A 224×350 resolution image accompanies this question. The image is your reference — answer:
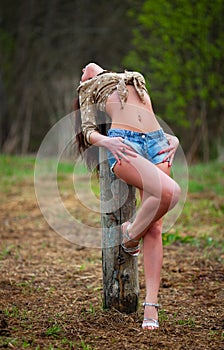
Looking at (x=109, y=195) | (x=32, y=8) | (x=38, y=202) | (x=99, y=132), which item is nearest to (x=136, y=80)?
(x=99, y=132)

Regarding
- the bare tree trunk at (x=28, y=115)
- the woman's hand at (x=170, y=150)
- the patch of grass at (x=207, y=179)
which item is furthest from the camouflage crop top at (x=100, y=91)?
the bare tree trunk at (x=28, y=115)

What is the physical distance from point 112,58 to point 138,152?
14.9 m

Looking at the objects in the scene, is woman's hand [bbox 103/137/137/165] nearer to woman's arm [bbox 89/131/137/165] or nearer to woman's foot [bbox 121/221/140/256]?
woman's arm [bbox 89/131/137/165]

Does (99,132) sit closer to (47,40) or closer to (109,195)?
(109,195)

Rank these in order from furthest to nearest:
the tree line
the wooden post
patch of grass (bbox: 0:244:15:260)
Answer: the tree line
patch of grass (bbox: 0:244:15:260)
the wooden post

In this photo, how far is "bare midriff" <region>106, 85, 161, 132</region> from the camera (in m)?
2.97

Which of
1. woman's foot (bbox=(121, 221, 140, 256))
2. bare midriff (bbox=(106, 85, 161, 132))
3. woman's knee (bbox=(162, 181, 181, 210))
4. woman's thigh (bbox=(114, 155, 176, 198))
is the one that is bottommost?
woman's foot (bbox=(121, 221, 140, 256))

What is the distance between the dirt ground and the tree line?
25.0ft

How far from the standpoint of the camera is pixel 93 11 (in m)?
17.5

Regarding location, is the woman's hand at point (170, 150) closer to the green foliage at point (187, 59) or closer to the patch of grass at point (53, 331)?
the patch of grass at point (53, 331)

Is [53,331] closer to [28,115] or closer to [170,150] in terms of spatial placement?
[170,150]

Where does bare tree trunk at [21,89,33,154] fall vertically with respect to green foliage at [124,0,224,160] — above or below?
below

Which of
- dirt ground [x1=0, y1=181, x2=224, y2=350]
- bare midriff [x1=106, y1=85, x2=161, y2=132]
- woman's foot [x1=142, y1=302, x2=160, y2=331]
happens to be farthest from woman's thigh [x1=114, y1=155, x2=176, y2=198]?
dirt ground [x1=0, y1=181, x2=224, y2=350]

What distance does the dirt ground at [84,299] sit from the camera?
274 cm
